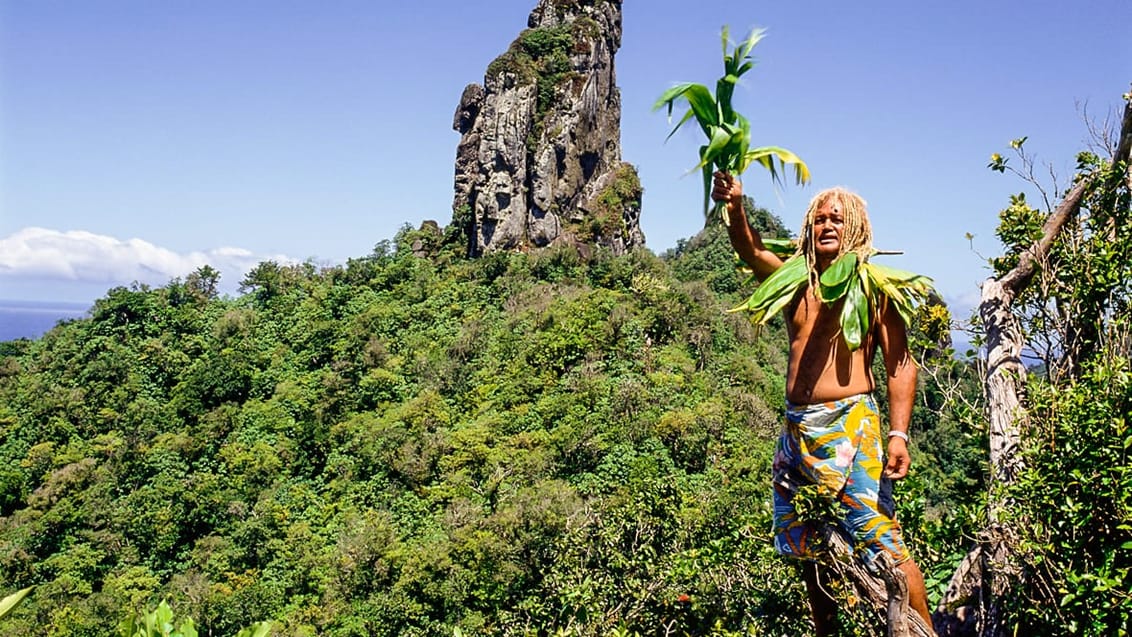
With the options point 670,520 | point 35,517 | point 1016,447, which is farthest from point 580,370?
point 1016,447

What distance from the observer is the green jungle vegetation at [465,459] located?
3.43 m

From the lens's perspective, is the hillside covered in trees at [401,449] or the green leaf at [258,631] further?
the hillside covered in trees at [401,449]

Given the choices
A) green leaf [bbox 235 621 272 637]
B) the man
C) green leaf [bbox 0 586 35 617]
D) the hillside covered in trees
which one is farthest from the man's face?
green leaf [bbox 0 586 35 617]

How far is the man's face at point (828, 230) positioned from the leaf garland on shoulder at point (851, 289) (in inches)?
3.3

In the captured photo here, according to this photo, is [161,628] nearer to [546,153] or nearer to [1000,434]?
[1000,434]

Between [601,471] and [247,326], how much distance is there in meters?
21.1

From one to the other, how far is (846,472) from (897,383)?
0.38m

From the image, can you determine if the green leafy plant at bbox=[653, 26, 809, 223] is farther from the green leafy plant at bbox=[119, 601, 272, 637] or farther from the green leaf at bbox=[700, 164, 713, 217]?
the green leafy plant at bbox=[119, 601, 272, 637]

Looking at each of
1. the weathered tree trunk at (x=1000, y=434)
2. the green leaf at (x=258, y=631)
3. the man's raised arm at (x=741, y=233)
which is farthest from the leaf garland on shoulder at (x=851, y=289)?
the green leaf at (x=258, y=631)

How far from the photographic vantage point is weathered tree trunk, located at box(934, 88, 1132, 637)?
9.59ft

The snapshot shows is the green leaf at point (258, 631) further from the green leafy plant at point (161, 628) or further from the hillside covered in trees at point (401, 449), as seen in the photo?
the hillside covered in trees at point (401, 449)

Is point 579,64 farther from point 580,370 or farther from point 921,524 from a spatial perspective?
point 921,524

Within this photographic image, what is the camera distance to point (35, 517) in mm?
23969

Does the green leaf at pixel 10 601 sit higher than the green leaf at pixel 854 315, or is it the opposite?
the green leaf at pixel 854 315
